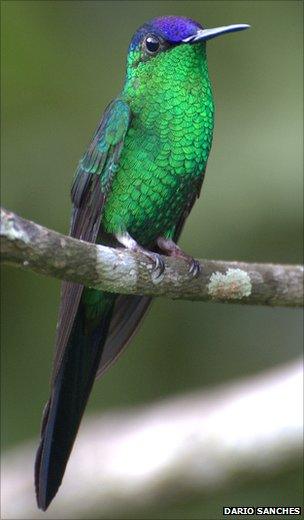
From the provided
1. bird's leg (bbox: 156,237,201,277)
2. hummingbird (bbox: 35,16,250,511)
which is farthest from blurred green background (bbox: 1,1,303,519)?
hummingbird (bbox: 35,16,250,511)

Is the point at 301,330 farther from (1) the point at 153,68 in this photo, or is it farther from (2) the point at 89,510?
(1) the point at 153,68

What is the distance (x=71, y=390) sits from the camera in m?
5.00

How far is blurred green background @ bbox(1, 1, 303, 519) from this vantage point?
6.82 metres

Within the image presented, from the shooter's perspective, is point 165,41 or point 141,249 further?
point 165,41

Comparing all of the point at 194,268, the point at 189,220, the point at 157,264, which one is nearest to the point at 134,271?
the point at 157,264

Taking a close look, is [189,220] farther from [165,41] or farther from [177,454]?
[165,41]

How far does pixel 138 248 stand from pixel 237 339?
89.4 inches

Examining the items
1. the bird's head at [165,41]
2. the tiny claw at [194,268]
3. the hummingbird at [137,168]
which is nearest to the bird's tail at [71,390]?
the hummingbird at [137,168]

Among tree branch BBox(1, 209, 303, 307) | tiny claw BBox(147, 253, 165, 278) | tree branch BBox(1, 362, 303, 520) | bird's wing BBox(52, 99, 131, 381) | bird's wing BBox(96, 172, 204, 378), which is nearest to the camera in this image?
tree branch BBox(1, 209, 303, 307)

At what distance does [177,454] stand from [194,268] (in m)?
1.26

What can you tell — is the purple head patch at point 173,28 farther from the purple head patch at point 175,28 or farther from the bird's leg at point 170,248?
the bird's leg at point 170,248

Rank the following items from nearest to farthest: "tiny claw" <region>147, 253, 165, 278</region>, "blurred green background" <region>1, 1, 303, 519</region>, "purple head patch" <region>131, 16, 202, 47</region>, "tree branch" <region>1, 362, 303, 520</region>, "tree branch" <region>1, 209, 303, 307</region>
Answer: "tree branch" <region>1, 209, 303, 307</region> → "tiny claw" <region>147, 253, 165, 278</region> → "purple head patch" <region>131, 16, 202, 47</region> → "tree branch" <region>1, 362, 303, 520</region> → "blurred green background" <region>1, 1, 303, 519</region>

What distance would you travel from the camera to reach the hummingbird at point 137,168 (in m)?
4.98

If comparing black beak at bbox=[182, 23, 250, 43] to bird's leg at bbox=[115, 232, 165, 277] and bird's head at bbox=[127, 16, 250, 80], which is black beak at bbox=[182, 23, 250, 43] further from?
bird's leg at bbox=[115, 232, 165, 277]
